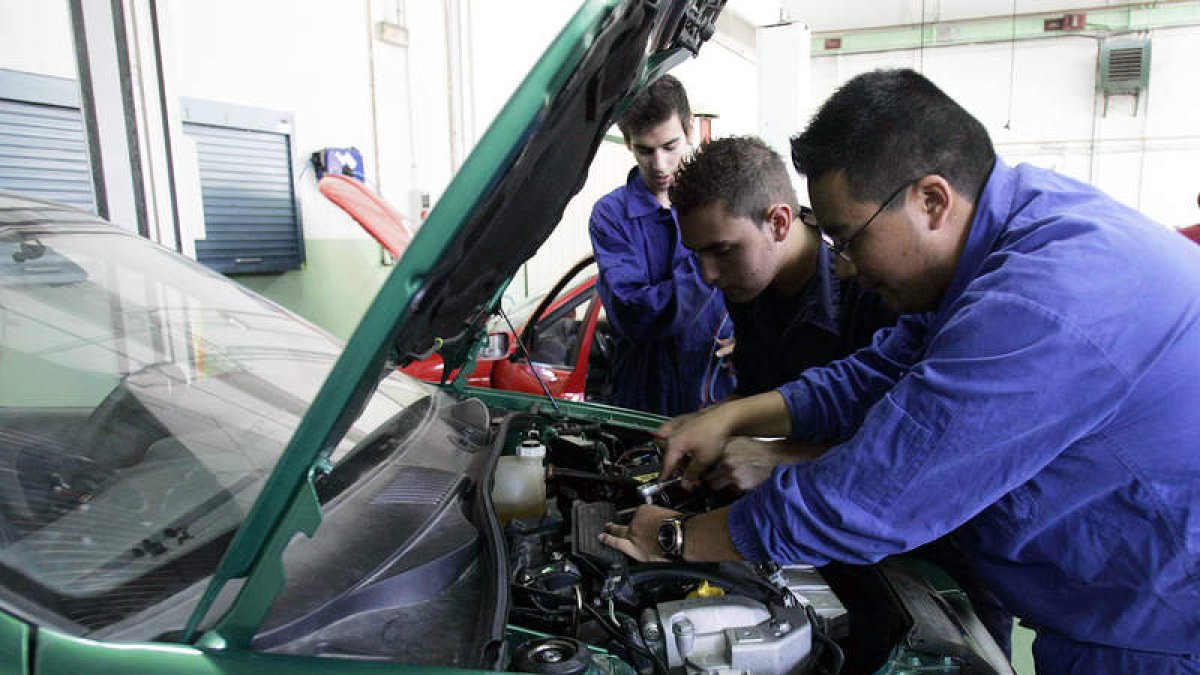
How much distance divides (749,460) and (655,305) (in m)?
Result: 1.04

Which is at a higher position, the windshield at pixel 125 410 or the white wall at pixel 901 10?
the white wall at pixel 901 10

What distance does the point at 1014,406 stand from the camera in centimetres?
104

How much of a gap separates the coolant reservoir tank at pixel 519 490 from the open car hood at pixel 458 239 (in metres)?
0.52

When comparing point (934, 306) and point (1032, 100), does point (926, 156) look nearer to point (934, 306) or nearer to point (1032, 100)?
point (934, 306)

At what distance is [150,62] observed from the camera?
252 centimetres

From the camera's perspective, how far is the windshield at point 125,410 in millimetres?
1020

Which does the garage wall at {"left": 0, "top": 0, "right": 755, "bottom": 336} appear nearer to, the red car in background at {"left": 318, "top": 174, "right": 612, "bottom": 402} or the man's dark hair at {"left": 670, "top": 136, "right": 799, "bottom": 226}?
the red car in background at {"left": 318, "top": 174, "right": 612, "bottom": 402}

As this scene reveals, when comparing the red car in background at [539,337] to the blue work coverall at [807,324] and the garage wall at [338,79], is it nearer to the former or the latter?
the garage wall at [338,79]

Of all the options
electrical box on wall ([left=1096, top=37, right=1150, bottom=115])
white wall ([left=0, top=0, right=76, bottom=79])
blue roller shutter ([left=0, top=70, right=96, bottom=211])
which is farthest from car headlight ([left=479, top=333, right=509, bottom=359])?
electrical box on wall ([left=1096, top=37, right=1150, bottom=115])

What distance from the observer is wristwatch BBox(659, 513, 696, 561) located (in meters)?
1.33

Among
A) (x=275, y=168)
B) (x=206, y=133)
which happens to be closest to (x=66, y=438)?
(x=206, y=133)

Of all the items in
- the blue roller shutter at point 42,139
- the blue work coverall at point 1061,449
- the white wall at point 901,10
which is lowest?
→ the blue work coverall at point 1061,449

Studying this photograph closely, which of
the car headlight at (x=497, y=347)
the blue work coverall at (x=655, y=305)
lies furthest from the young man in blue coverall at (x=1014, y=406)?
the car headlight at (x=497, y=347)

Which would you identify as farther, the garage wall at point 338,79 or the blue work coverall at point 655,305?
the garage wall at point 338,79
